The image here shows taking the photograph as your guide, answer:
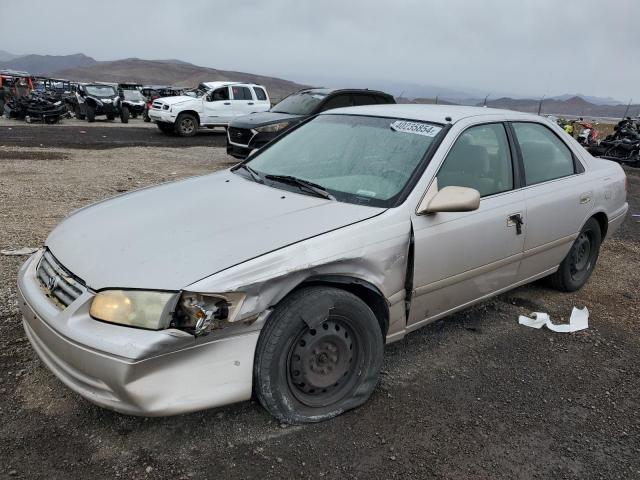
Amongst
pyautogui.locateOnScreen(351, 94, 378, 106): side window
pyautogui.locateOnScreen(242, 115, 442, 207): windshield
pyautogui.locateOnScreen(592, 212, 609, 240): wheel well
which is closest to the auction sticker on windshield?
pyautogui.locateOnScreen(242, 115, 442, 207): windshield

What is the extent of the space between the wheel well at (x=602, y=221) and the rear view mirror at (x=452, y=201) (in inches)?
88.0

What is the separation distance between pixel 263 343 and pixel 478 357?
1729 mm

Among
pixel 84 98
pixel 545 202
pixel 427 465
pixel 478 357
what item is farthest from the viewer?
pixel 84 98

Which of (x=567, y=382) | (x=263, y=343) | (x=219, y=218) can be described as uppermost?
(x=219, y=218)

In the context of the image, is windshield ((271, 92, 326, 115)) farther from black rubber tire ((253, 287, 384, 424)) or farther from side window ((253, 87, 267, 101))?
black rubber tire ((253, 287, 384, 424))

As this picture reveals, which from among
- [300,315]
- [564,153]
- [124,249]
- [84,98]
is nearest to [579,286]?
[564,153]

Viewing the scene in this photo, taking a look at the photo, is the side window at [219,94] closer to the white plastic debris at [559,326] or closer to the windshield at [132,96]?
the windshield at [132,96]

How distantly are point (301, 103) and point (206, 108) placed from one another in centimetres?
695

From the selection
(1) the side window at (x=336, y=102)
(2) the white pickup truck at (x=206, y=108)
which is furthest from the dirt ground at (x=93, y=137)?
(1) the side window at (x=336, y=102)

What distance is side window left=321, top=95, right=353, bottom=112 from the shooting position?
11.2m

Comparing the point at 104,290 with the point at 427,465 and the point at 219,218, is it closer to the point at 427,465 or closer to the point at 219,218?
the point at 219,218

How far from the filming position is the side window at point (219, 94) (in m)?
17.4

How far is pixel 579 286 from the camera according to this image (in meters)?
4.59

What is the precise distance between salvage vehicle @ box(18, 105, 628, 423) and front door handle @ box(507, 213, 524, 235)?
0.01 metres
